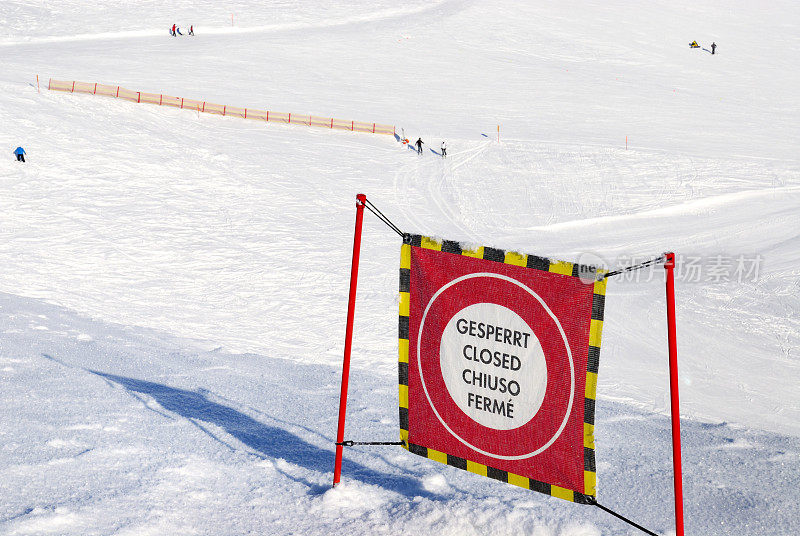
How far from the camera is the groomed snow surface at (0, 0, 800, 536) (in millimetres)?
6095

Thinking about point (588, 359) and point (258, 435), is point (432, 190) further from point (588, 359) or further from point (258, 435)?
point (588, 359)

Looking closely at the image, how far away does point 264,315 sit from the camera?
46.2 feet

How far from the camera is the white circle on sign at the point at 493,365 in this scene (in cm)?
497

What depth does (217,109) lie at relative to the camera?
31.6 meters

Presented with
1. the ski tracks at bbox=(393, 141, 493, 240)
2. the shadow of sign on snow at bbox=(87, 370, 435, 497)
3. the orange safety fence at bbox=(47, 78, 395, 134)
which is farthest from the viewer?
the orange safety fence at bbox=(47, 78, 395, 134)

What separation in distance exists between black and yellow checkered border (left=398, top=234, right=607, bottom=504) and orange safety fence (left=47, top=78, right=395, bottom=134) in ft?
85.8

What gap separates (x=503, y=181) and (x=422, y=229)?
5.68 metres

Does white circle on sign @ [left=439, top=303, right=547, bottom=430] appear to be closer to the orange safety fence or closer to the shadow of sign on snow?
the shadow of sign on snow

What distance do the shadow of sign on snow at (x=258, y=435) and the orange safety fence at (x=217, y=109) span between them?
23898 mm

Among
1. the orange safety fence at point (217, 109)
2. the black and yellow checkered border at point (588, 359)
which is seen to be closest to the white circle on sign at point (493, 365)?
the black and yellow checkered border at point (588, 359)

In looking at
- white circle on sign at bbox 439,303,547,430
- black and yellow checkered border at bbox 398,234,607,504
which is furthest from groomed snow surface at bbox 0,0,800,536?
white circle on sign at bbox 439,303,547,430

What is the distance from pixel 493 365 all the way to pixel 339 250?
1361 cm

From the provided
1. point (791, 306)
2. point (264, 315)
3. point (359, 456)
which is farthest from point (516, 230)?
point (359, 456)

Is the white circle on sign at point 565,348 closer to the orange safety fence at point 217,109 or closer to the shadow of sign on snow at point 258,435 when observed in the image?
the shadow of sign on snow at point 258,435
